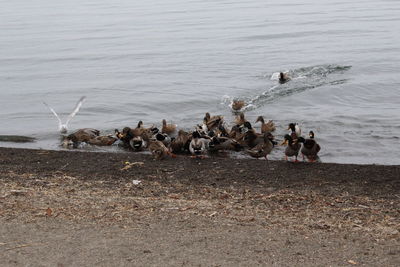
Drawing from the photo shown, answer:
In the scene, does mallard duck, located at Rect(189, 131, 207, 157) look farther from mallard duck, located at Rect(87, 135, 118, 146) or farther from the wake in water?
the wake in water

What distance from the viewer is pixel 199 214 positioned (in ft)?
26.9

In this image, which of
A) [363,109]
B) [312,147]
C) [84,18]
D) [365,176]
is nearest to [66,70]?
[363,109]

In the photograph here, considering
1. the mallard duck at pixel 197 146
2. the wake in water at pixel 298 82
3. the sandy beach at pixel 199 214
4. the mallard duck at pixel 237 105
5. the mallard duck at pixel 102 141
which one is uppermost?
the wake in water at pixel 298 82

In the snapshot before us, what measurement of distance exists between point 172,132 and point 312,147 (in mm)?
4701

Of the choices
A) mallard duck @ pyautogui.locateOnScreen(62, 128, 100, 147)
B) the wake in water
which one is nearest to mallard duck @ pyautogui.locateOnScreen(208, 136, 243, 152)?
mallard duck @ pyautogui.locateOnScreen(62, 128, 100, 147)

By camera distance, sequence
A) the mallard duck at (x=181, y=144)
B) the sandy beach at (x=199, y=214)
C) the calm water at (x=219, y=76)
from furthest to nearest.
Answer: the calm water at (x=219, y=76)
the mallard duck at (x=181, y=144)
the sandy beach at (x=199, y=214)

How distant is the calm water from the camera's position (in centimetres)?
1723

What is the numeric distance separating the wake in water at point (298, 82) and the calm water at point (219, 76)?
6 cm

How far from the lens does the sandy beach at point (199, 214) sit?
6.81 meters

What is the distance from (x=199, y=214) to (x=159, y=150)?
4.43 m

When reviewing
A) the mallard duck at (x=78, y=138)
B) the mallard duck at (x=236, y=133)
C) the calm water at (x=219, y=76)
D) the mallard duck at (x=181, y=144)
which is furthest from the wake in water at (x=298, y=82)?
the mallard duck at (x=181, y=144)

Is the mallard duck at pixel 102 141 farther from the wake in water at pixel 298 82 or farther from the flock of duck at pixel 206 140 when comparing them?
the wake in water at pixel 298 82

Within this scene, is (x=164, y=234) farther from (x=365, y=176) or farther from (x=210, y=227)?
(x=365, y=176)

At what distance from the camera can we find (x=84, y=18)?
62.8m
